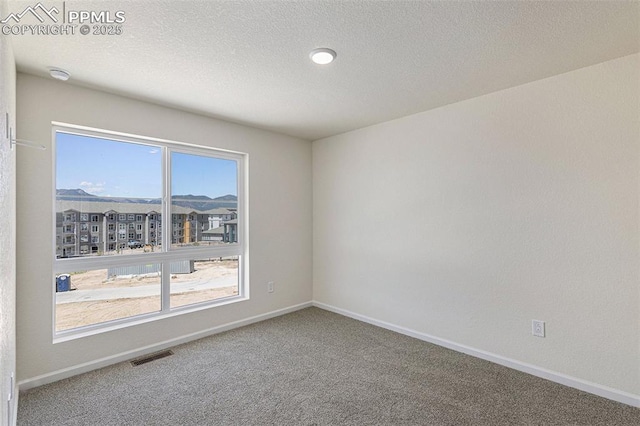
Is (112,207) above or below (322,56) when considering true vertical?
below

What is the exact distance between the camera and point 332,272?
4297mm

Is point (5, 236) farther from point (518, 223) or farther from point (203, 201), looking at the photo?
point (518, 223)

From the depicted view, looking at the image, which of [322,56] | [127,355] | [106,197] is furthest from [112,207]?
[322,56]

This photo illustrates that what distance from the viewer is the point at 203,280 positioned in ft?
11.7

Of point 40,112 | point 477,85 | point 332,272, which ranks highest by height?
point 477,85

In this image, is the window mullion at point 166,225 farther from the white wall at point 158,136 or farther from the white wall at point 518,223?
the white wall at point 518,223

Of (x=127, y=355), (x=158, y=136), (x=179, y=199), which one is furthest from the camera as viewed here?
(x=179, y=199)

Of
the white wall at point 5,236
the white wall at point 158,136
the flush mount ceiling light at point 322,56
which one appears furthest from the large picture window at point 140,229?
the flush mount ceiling light at point 322,56

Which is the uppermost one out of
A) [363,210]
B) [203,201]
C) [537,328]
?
[203,201]

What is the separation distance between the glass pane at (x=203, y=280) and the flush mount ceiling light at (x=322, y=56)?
8.25 ft

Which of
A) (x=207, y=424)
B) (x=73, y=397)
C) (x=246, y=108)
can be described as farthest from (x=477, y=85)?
(x=73, y=397)

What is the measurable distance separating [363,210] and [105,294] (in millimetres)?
2879

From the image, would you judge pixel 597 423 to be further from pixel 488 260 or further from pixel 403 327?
pixel 403 327

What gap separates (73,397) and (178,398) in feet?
2.56
